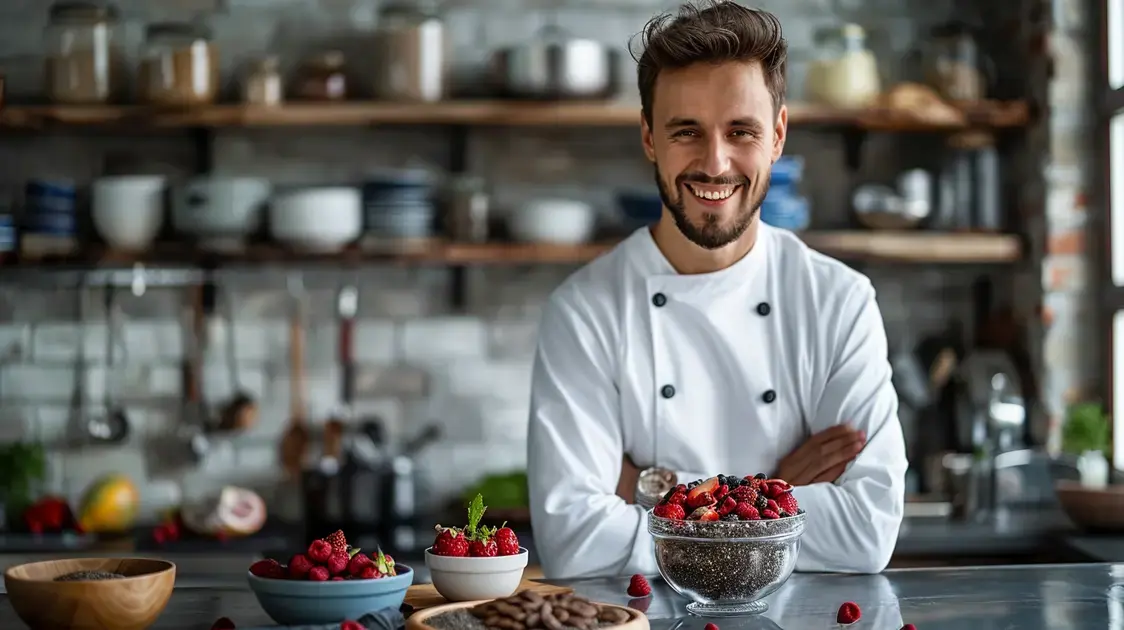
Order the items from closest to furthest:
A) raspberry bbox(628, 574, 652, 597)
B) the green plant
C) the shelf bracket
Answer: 1. raspberry bbox(628, 574, 652, 597)
2. the green plant
3. the shelf bracket

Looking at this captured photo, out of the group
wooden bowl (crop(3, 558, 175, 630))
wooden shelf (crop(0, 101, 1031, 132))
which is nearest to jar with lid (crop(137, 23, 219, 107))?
wooden shelf (crop(0, 101, 1031, 132))

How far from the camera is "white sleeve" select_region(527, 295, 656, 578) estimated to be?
2020 millimetres

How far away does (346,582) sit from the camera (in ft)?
5.04

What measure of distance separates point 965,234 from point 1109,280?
1.43ft

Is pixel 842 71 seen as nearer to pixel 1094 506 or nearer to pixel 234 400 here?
pixel 1094 506

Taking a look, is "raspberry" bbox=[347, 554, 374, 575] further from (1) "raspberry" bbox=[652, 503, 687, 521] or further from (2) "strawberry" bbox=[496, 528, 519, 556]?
(1) "raspberry" bbox=[652, 503, 687, 521]

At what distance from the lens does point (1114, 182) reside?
368 cm

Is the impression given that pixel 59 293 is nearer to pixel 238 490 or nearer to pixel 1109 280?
pixel 238 490

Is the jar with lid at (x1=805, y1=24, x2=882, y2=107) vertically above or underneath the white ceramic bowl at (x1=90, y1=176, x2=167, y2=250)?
above

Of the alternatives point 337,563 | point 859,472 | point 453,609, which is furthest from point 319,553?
point 859,472

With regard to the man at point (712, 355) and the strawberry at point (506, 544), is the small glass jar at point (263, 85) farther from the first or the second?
the strawberry at point (506, 544)

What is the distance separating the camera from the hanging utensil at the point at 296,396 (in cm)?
394

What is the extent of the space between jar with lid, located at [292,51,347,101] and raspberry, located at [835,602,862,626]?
2544mm

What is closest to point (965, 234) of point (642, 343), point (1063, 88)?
point (1063, 88)
